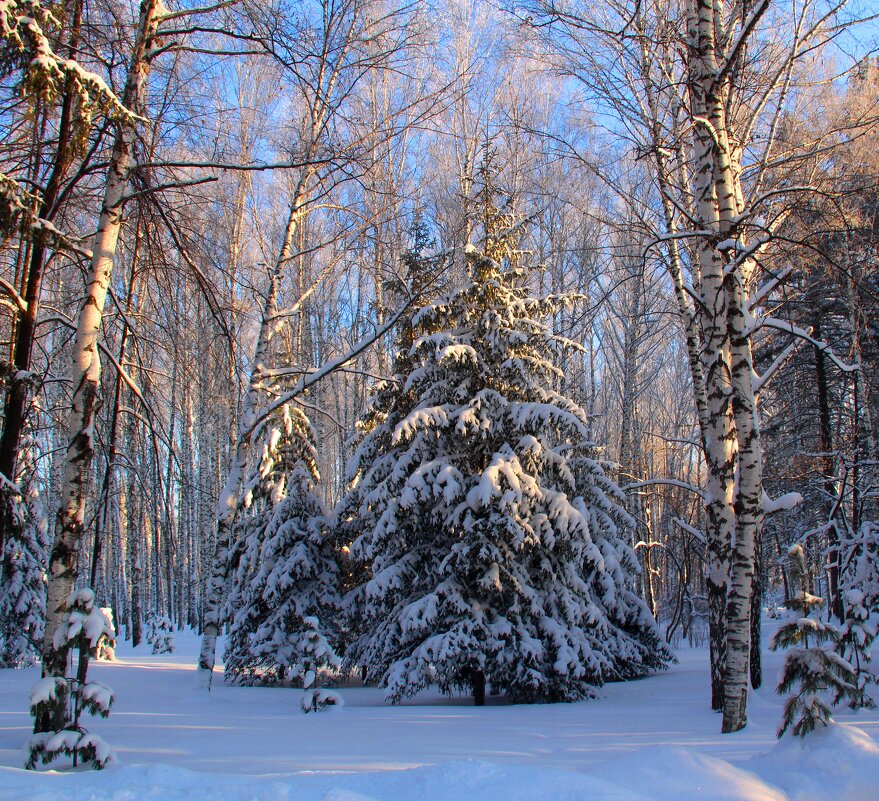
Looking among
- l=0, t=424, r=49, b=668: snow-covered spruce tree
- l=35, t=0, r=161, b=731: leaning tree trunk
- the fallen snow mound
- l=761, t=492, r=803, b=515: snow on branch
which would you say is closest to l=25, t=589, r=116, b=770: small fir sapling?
l=35, t=0, r=161, b=731: leaning tree trunk

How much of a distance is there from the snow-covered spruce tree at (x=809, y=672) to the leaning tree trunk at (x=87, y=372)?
16.2 feet

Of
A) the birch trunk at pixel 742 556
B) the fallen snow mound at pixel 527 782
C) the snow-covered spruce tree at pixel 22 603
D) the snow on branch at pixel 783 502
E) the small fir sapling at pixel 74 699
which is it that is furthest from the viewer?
the snow-covered spruce tree at pixel 22 603

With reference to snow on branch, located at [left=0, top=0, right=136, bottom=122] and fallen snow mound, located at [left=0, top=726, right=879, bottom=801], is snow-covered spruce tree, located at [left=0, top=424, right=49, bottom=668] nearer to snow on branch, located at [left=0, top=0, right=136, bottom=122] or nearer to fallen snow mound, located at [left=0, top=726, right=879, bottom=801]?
snow on branch, located at [left=0, top=0, right=136, bottom=122]

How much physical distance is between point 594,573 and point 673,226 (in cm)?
539

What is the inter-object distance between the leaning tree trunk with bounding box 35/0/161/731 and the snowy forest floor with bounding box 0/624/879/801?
120cm

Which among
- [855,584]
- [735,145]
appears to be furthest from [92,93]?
[855,584]

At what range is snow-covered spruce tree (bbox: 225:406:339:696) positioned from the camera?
11.9m

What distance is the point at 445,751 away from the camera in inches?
218

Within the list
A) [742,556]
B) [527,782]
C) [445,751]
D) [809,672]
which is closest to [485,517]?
[742,556]

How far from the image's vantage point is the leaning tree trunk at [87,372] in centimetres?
524

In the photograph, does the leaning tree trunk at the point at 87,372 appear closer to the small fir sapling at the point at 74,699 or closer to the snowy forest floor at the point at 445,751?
the small fir sapling at the point at 74,699

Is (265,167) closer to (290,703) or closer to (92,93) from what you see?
(92,93)

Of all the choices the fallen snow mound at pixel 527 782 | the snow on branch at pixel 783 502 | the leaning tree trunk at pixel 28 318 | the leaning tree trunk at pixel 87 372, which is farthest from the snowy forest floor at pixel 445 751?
the leaning tree trunk at pixel 28 318

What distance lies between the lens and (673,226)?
32.2ft
